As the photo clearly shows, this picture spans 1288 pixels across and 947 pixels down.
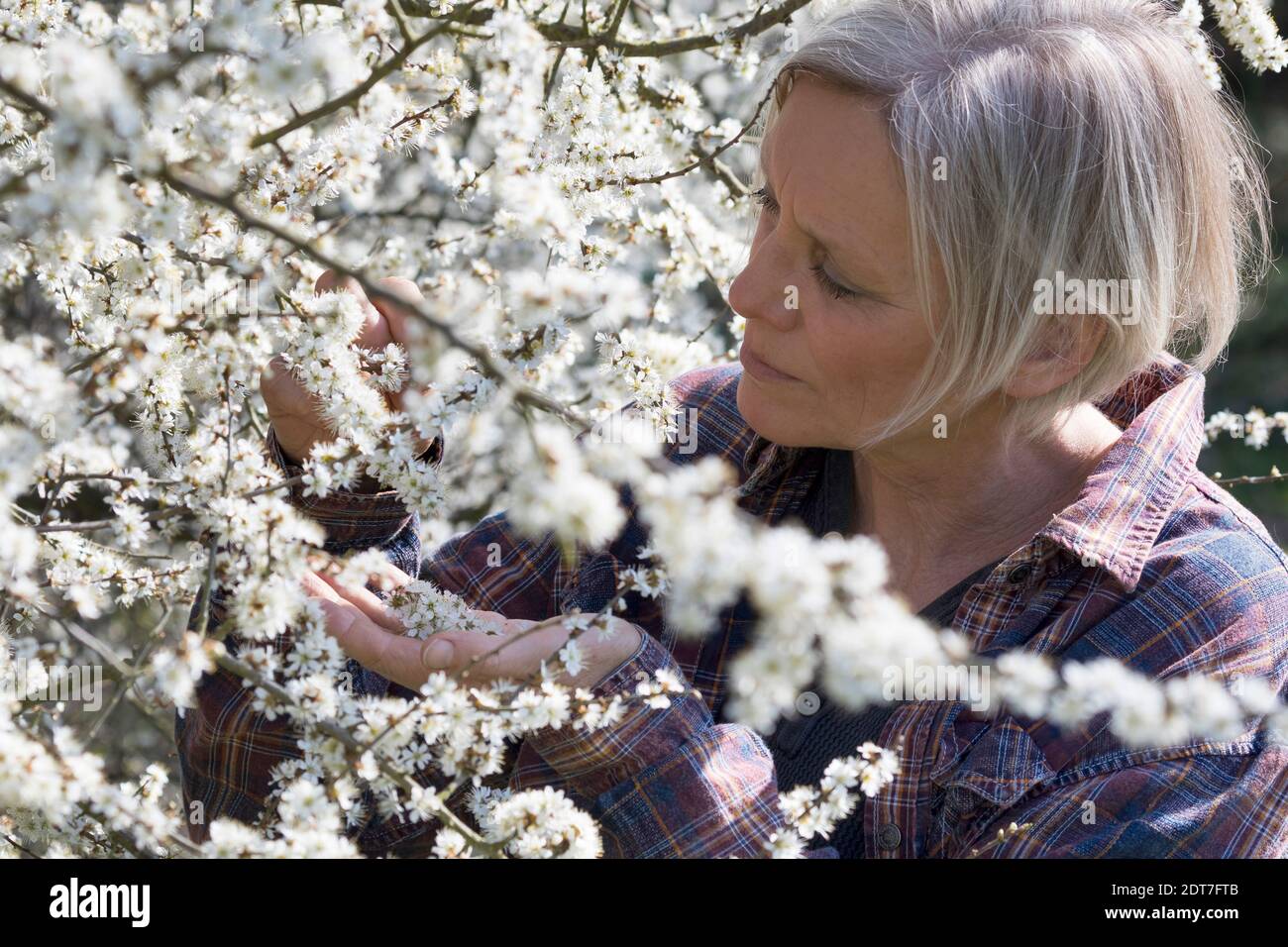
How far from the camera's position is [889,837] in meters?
1.54

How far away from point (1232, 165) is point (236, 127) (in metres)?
1.39

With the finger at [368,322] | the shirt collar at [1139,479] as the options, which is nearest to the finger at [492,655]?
the finger at [368,322]

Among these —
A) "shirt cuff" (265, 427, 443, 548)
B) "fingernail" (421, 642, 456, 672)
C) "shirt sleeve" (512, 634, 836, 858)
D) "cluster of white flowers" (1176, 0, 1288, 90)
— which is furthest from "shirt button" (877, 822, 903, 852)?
"cluster of white flowers" (1176, 0, 1288, 90)

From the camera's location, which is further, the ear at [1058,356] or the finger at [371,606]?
the ear at [1058,356]

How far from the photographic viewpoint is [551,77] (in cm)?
198

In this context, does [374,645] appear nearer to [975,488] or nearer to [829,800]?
[829,800]

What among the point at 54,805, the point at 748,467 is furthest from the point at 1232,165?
the point at 54,805

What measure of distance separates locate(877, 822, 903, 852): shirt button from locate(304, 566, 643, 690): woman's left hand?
0.39 m

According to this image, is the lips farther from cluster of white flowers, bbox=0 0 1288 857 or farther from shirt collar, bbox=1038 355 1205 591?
shirt collar, bbox=1038 355 1205 591

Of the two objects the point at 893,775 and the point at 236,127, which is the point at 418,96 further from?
the point at 893,775

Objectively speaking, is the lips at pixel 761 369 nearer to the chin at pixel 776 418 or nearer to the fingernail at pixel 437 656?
the chin at pixel 776 418

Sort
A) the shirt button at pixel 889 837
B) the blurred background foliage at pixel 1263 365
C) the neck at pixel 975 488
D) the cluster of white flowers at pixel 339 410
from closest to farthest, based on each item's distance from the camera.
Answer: the cluster of white flowers at pixel 339 410
the shirt button at pixel 889 837
the neck at pixel 975 488
the blurred background foliage at pixel 1263 365

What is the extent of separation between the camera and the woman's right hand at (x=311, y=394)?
5.15 ft

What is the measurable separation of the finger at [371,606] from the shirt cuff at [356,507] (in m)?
0.14
